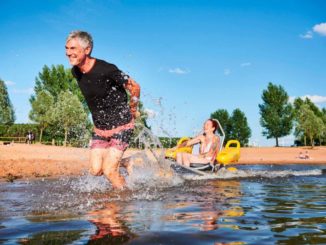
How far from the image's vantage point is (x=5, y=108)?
59781 millimetres

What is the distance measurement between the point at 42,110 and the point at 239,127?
3457cm

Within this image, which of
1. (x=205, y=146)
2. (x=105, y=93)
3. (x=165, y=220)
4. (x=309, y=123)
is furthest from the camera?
(x=309, y=123)

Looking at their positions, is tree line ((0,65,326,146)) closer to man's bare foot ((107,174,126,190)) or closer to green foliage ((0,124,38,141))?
green foliage ((0,124,38,141))

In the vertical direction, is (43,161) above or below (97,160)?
below

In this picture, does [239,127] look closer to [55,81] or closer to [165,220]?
[55,81]

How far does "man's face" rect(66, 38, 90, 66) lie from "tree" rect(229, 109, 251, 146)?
213 feet

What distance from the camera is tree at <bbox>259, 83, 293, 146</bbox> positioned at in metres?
60.9

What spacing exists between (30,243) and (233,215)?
2014 mm

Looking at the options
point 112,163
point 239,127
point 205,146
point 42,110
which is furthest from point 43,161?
point 239,127

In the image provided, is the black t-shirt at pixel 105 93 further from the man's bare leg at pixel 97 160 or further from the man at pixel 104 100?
the man's bare leg at pixel 97 160

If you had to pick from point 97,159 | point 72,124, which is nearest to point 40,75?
point 72,124

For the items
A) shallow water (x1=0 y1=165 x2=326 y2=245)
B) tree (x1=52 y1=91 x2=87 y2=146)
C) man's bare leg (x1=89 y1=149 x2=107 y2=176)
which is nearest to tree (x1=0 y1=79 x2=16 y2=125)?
tree (x1=52 y1=91 x2=87 y2=146)

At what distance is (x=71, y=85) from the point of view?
56.0 meters

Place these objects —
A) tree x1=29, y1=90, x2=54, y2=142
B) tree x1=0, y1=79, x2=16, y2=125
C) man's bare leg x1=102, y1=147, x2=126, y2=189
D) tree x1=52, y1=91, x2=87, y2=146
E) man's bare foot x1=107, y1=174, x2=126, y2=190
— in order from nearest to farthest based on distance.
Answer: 1. man's bare leg x1=102, y1=147, x2=126, y2=189
2. man's bare foot x1=107, y1=174, x2=126, y2=190
3. tree x1=52, y1=91, x2=87, y2=146
4. tree x1=29, y1=90, x2=54, y2=142
5. tree x1=0, y1=79, x2=16, y2=125
